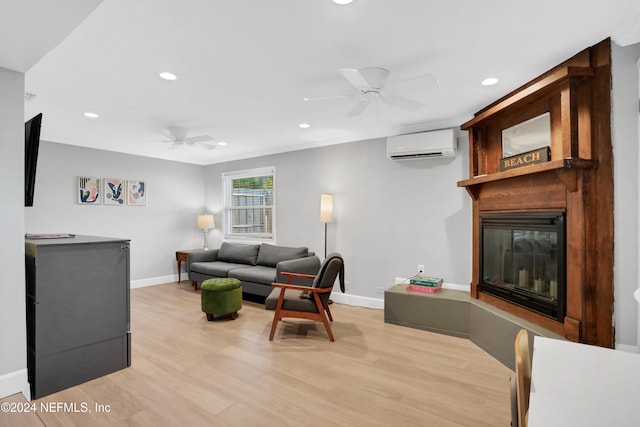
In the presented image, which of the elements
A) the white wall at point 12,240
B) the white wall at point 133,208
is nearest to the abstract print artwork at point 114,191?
the white wall at point 133,208

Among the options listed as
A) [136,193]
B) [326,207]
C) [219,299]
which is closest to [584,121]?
[326,207]

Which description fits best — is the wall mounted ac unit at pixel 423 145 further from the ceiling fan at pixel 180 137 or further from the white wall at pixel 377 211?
the ceiling fan at pixel 180 137

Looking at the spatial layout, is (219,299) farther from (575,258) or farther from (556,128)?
(556,128)

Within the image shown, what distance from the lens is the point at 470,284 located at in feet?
11.9

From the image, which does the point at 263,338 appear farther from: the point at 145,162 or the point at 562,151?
the point at 145,162

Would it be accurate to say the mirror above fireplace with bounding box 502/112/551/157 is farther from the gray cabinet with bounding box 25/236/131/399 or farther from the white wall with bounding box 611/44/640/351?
the gray cabinet with bounding box 25/236/131/399

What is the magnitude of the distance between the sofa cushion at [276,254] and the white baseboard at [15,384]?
3165mm

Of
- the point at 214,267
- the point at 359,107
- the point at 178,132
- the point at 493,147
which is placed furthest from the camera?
the point at 214,267

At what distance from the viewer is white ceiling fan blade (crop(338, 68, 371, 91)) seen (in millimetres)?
2244

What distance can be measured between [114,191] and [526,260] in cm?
594

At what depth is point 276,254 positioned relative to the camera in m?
5.14

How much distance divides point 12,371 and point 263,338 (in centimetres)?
191

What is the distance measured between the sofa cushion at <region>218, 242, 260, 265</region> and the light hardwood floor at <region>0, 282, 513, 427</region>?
5.97ft

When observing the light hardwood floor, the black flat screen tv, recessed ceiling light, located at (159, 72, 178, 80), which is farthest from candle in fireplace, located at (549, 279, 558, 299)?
the black flat screen tv
